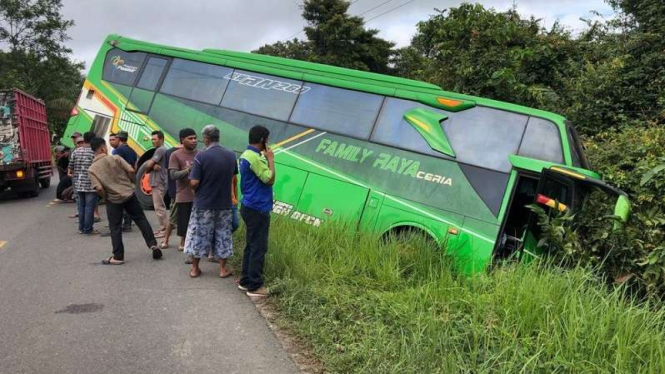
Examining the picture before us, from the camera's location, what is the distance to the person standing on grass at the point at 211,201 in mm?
5742

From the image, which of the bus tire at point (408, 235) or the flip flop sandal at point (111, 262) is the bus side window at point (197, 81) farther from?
the bus tire at point (408, 235)

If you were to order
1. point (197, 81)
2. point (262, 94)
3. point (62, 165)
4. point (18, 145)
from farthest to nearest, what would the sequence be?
point (18, 145) < point (62, 165) < point (197, 81) < point (262, 94)

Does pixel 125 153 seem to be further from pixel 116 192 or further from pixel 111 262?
pixel 111 262

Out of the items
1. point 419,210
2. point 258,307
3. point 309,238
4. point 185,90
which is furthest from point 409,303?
point 185,90

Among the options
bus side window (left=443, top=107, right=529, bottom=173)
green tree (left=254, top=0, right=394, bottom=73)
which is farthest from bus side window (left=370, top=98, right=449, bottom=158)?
green tree (left=254, top=0, right=394, bottom=73)

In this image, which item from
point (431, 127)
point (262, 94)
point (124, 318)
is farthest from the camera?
point (262, 94)

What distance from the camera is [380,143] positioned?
7.69 metres

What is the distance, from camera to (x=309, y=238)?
6.30 m

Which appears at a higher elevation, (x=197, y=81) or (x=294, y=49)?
(x=294, y=49)

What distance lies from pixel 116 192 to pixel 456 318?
4.84m

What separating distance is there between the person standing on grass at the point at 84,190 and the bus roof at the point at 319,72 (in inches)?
119

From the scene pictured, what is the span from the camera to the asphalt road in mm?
3805

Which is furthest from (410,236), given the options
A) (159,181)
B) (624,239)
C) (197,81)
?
(197,81)

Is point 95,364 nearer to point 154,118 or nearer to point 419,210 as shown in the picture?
point 419,210
